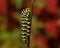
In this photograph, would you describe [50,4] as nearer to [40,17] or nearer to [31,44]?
[40,17]

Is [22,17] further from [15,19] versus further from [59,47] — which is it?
[59,47]

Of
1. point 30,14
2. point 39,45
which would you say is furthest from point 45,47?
point 30,14

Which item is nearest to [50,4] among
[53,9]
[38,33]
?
[53,9]

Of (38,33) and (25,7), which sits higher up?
(25,7)
